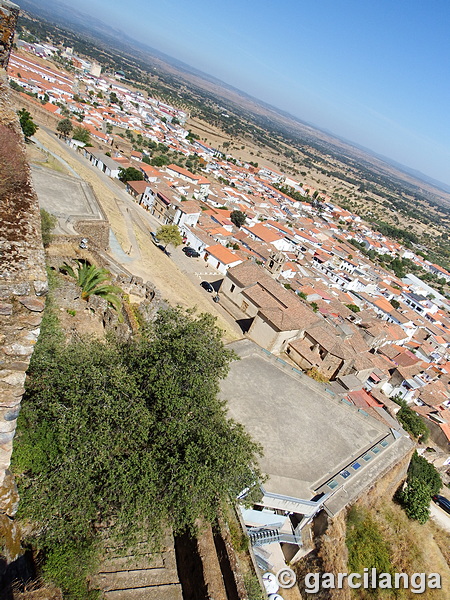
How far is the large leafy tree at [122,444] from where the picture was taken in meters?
7.40

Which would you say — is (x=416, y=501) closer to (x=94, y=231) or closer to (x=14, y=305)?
(x=14, y=305)

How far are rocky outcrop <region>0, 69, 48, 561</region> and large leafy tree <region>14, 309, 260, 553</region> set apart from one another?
1.48 m

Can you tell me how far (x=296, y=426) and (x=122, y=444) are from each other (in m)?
10.2

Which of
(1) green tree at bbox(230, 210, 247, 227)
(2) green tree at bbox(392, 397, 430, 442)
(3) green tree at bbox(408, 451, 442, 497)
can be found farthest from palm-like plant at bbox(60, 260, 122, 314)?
(1) green tree at bbox(230, 210, 247, 227)

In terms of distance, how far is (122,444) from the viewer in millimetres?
8125

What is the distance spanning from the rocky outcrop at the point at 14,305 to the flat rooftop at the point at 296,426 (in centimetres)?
967

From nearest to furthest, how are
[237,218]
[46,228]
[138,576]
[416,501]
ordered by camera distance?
[138,576] < [46,228] < [416,501] < [237,218]

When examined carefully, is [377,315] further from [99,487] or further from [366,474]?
[99,487]

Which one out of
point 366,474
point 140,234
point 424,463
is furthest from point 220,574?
point 140,234

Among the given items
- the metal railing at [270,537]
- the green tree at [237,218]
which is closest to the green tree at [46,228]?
the metal railing at [270,537]

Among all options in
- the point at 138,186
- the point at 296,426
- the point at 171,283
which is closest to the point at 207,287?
the point at 171,283

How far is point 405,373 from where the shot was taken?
138 feet

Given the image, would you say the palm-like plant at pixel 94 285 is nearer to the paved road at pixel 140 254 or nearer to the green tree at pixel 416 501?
the paved road at pixel 140 254

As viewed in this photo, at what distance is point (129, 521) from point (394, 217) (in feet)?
608
